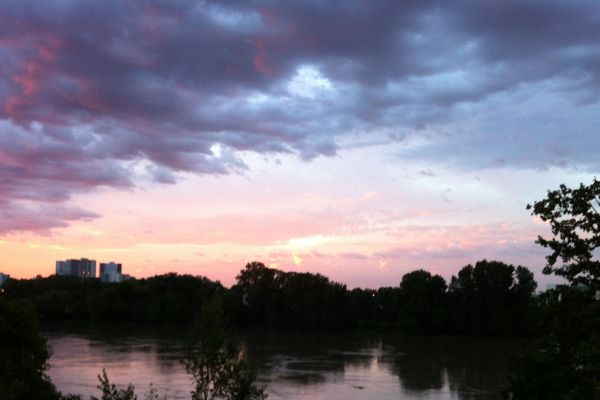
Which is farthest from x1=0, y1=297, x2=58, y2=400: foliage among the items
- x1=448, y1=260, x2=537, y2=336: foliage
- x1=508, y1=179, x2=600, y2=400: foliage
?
x1=448, y1=260, x2=537, y2=336: foliage

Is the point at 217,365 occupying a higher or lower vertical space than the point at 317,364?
higher

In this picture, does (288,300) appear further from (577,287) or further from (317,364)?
(577,287)

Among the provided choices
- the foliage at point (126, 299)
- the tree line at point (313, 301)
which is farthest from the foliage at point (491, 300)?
the foliage at point (126, 299)

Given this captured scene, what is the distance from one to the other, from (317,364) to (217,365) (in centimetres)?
4086

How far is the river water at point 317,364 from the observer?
48656 mm

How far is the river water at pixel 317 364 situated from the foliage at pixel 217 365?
20300 mm

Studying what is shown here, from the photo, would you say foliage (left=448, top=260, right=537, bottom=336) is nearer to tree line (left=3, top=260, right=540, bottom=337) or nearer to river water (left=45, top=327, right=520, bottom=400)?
tree line (left=3, top=260, right=540, bottom=337)

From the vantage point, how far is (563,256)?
14.8 meters

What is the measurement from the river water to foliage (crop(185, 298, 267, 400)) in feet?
66.6

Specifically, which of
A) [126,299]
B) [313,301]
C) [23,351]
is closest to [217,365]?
[23,351]

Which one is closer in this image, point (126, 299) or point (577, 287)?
point (577, 287)

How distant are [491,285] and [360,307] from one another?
24.4 m

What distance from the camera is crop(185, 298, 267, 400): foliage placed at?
2414 cm

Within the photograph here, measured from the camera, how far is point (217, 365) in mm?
24969
